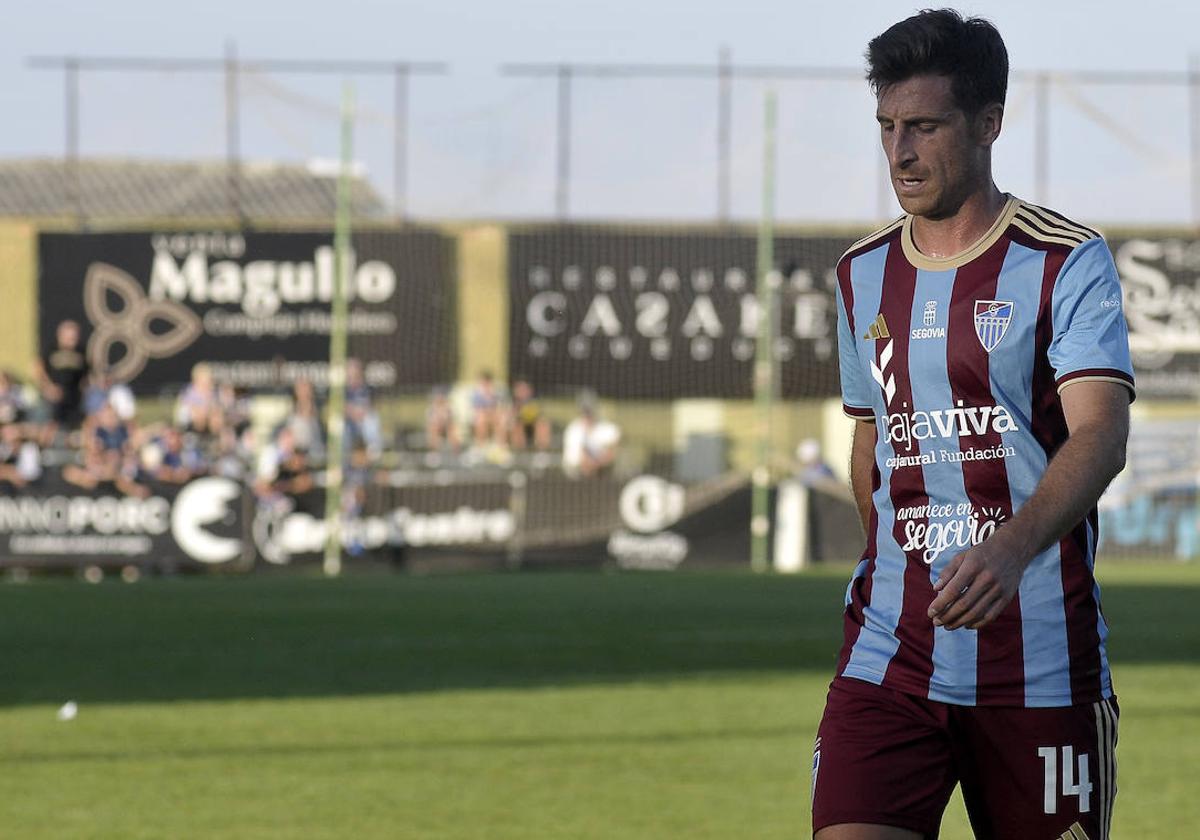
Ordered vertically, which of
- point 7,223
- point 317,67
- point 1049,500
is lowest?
point 1049,500

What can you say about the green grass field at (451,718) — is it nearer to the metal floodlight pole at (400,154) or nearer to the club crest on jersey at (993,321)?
the club crest on jersey at (993,321)

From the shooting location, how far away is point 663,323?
3297 cm

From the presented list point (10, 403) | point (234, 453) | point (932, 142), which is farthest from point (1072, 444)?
point (10, 403)

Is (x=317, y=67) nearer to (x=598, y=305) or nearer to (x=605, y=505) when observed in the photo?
(x=598, y=305)

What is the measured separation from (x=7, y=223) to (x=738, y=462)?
42.8ft

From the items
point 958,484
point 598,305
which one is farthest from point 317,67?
point 958,484

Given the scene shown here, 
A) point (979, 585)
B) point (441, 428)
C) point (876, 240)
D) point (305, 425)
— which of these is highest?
point (876, 240)

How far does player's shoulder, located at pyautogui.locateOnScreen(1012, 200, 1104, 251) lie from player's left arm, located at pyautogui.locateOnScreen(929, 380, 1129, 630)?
0.31m

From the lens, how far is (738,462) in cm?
3344

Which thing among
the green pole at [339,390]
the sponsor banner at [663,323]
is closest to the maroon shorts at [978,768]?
the green pole at [339,390]

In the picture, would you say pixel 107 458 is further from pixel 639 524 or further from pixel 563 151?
pixel 563 151

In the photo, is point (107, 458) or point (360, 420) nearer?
point (107, 458)

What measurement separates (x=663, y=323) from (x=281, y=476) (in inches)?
341

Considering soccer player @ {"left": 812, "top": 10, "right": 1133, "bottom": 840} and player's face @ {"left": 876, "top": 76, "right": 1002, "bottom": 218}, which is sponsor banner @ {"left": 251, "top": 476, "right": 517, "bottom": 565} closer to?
soccer player @ {"left": 812, "top": 10, "right": 1133, "bottom": 840}
